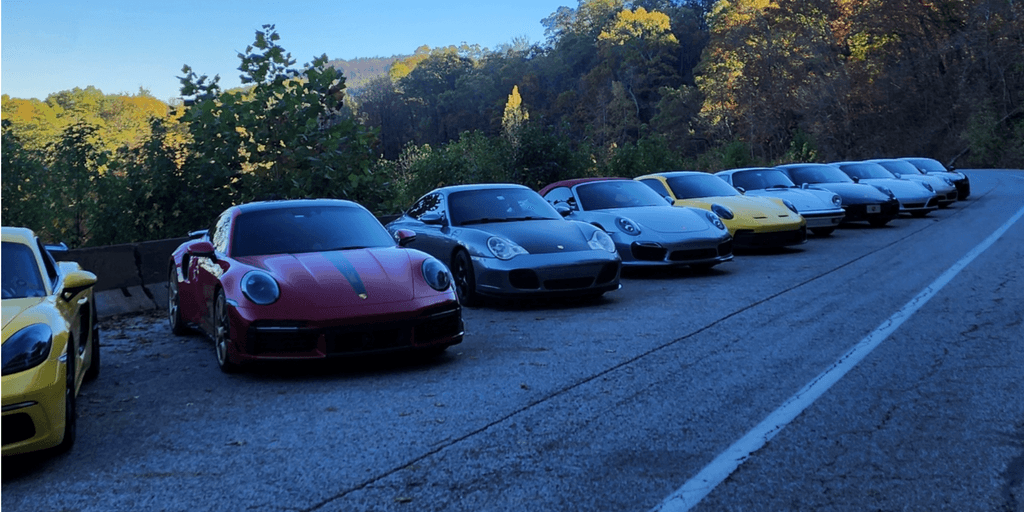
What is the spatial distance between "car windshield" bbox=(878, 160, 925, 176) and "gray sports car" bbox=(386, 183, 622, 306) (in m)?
16.4

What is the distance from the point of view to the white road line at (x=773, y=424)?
385cm

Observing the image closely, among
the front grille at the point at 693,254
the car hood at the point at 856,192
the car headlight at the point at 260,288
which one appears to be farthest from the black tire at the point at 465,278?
the car hood at the point at 856,192

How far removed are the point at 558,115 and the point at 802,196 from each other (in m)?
109

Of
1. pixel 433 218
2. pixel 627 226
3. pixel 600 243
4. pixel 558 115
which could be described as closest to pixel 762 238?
Answer: pixel 627 226

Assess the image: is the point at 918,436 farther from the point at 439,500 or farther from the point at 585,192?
the point at 585,192

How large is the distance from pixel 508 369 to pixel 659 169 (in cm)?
1971

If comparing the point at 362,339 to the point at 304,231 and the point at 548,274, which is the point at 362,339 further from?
the point at 548,274

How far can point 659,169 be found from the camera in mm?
25719

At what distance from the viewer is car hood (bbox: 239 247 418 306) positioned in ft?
21.6

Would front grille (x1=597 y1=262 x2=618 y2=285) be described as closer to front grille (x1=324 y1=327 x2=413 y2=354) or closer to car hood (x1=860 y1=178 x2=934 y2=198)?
front grille (x1=324 y1=327 x2=413 y2=354)

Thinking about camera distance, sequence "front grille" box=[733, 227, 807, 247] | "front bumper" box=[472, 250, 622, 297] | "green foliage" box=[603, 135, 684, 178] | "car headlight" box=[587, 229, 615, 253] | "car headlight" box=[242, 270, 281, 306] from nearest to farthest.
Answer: "car headlight" box=[242, 270, 281, 306]
"front bumper" box=[472, 250, 622, 297]
"car headlight" box=[587, 229, 615, 253]
"front grille" box=[733, 227, 807, 247]
"green foliage" box=[603, 135, 684, 178]

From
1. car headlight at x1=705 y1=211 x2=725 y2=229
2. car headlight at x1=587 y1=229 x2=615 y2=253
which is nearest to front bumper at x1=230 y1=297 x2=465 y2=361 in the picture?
car headlight at x1=587 y1=229 x2=615 y2=253

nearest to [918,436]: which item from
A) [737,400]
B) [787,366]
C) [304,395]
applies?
[737,400]

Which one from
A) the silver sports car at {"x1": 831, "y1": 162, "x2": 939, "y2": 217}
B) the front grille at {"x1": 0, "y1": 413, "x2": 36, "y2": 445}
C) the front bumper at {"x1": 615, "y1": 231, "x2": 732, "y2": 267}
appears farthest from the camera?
the silver sports car at {"x1": 831, "y1": 162, "x2": 939, "y2": 217}
